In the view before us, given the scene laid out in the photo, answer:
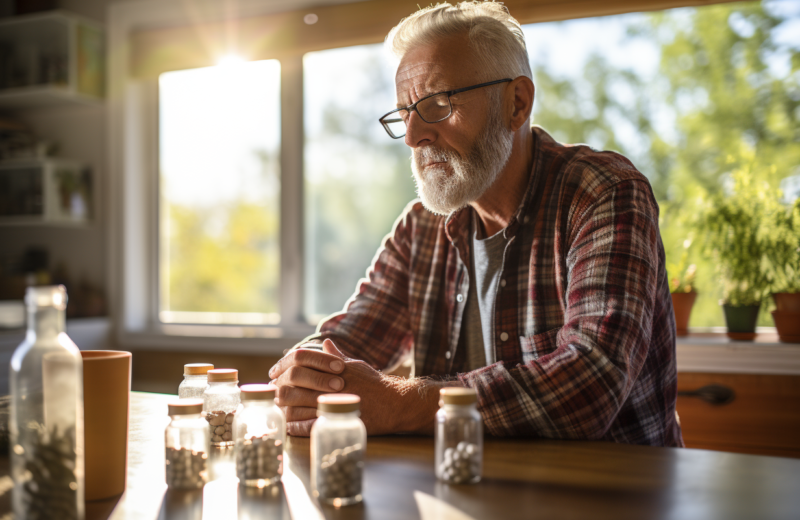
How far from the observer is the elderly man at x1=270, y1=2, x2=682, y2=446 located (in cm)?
103

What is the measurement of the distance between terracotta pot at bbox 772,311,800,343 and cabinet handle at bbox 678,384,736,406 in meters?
0.25

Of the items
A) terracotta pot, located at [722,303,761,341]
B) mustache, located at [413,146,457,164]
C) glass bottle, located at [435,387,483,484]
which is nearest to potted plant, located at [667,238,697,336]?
terracotta pot, located at [722,303,761,341]

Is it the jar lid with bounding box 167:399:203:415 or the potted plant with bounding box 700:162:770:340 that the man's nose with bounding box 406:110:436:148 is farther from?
the potted plant with bounding box 700:162:770:340

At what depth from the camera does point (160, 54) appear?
10.3 feet

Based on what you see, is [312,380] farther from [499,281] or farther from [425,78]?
[425,78]

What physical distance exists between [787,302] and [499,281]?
46.4 inches

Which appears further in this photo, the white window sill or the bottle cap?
the white window sill

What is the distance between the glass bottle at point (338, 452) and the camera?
2.33 ft

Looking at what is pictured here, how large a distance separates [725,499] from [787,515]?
2.4 inches

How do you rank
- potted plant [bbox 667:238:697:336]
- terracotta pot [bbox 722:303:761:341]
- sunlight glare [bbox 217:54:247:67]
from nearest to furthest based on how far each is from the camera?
terracotta pot [bbox 722:303:761:341] → potted plant [bbox 667:238:697:336] → sunlight glare [bbox 217:54:247:67]

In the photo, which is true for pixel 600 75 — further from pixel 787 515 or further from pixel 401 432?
pixel 787 515

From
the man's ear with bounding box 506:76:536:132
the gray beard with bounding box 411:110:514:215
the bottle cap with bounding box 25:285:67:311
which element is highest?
the man's ear with bounding box 506:76:536:132

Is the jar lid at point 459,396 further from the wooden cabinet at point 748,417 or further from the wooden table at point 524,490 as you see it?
the wooden cabinet at point 748,417

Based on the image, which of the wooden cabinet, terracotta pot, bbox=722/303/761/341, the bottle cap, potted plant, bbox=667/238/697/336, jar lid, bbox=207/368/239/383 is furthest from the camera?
potted plant, bbox=667/238/697/336
